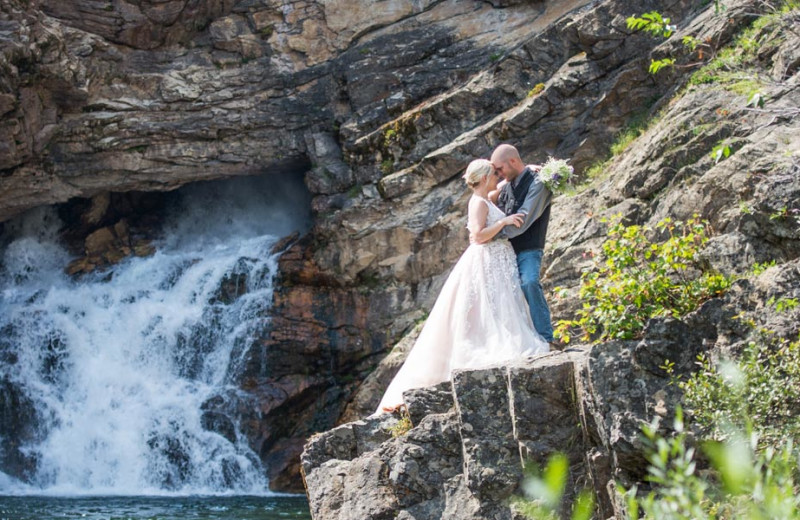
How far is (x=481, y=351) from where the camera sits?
27.2 ft

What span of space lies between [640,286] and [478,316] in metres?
2.07

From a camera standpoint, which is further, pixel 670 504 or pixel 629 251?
pixel 629 251

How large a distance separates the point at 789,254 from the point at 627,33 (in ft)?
43.3

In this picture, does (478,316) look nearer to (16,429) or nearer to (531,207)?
(531,207)

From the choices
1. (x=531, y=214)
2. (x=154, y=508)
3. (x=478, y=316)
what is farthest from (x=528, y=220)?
(x=154, y=508)

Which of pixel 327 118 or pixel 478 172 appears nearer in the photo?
pixel 478 172

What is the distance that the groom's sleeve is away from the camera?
8922 millimetres

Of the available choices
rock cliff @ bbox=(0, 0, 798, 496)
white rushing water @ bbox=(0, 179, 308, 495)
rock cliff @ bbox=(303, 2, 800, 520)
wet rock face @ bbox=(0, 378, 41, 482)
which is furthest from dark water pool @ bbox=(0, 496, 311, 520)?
rock cliff @ bbox=(303, 2, 800, 520)

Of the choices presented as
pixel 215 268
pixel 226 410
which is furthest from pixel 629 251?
pixel 215 268

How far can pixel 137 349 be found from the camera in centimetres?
2142

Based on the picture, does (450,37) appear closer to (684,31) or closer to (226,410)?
(684,31)

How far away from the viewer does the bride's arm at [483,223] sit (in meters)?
8.74

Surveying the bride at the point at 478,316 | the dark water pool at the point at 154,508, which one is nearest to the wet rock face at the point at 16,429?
the dark water pool at the point at 154,508

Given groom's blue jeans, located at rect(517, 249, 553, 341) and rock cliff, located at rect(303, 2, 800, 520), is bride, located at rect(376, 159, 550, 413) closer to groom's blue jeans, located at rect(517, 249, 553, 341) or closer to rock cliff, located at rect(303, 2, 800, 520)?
groom's blue jeans, located at rect(517, 249, 553, 341)
